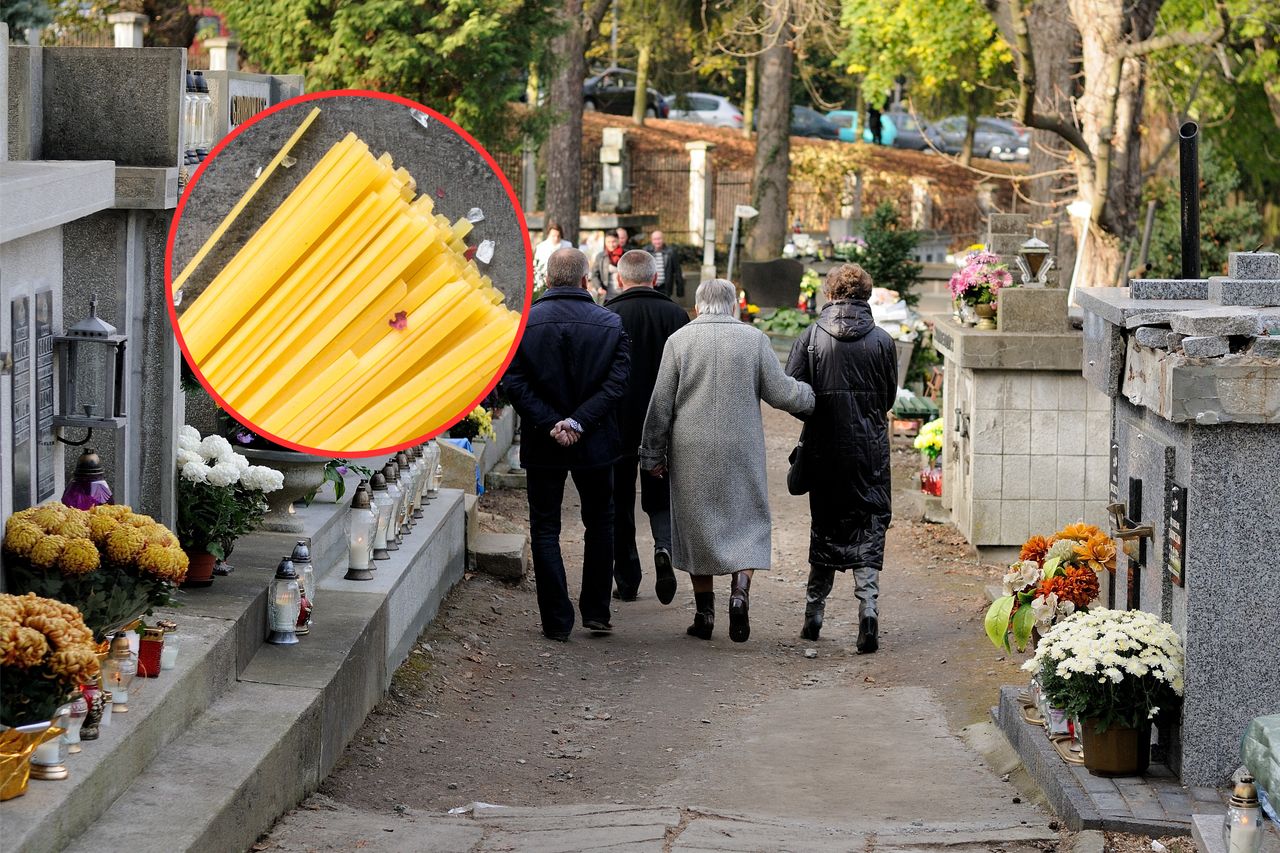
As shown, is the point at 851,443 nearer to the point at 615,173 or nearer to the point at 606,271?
the point at 606,271

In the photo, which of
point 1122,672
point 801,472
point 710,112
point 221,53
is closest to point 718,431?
point 801,472

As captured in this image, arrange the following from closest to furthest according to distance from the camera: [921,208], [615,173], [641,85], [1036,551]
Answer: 1. [1036,551]
2. [615,173]
3. [921,208]
4. [641,85]

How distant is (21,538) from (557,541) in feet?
11.8

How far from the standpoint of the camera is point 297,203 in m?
4.61

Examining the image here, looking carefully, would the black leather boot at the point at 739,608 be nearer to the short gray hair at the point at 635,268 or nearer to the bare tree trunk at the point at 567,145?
the short gray hair at the point at 635,268

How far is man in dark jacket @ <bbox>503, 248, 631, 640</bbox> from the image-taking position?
794cm

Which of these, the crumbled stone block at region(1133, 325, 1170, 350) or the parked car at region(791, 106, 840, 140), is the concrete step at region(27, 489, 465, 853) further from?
the parked car at region(791, 106, 840, 140)

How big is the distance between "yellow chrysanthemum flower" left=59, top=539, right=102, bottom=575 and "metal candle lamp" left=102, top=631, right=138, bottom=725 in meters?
0.22

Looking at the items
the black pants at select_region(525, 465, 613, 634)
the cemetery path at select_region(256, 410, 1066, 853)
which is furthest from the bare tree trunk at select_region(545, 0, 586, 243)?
the black pants at select_region(525, 465, 613, 634)

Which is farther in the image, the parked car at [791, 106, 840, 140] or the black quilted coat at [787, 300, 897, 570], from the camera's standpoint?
the parked car at [791, 106, 840, 140]

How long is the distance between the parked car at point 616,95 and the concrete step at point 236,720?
39943 millimetres

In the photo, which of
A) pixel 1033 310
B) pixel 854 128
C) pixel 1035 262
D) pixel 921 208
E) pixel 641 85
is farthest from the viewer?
pixel 854 128

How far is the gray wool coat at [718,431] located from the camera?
8273 millimetres

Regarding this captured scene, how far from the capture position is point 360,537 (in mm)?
7168
